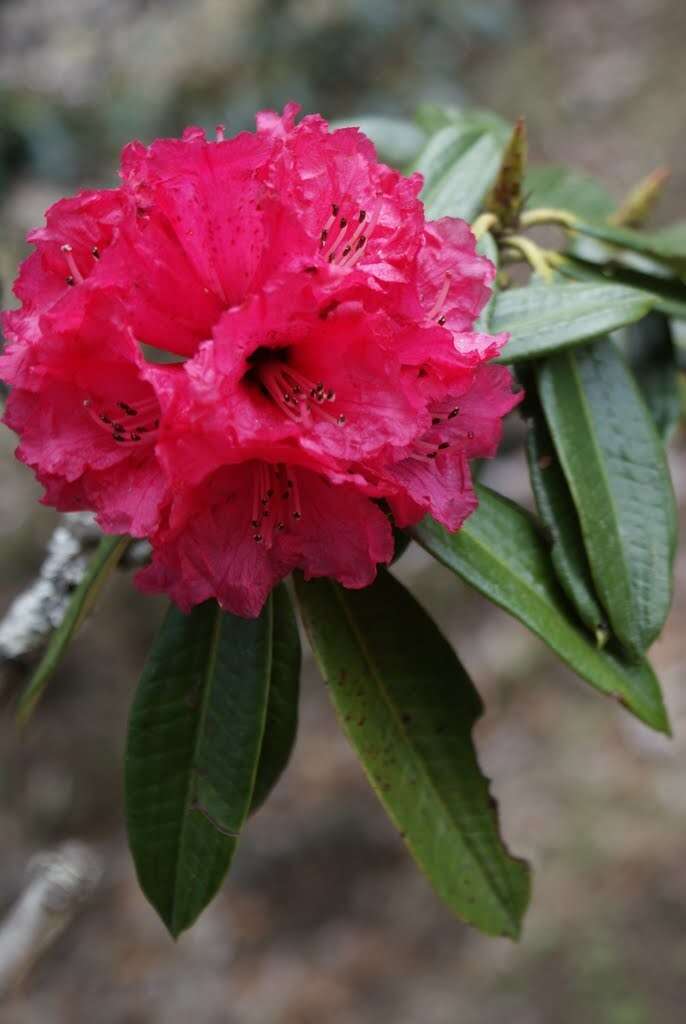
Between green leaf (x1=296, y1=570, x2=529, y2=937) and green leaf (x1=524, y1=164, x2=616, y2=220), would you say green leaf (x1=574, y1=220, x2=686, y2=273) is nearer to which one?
green leaf (x1=524, y1=164, x2=616, y2=220)

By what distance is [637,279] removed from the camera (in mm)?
962

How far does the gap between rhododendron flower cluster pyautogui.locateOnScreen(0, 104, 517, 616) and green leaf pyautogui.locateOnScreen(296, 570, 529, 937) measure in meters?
Result: 0.13

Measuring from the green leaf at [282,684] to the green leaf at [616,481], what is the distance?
0.76 ft

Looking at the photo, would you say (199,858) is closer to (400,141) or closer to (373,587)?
(373,587)

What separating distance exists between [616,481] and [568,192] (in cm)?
52

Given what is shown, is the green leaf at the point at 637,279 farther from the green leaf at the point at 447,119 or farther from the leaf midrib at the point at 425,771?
the leaf midrib at the point at 425,771

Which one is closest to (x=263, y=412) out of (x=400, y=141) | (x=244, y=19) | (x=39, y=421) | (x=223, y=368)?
(x=223, y=368)

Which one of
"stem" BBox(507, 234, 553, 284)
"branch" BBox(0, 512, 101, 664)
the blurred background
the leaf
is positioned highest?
the leaf

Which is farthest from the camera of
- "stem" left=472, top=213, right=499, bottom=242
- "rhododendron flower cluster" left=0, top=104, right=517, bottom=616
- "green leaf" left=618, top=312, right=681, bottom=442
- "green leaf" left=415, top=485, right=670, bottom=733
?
"green leaf" left=618, top=312, right=681, bottom=442

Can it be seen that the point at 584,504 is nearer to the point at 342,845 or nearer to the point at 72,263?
the point at 72,263

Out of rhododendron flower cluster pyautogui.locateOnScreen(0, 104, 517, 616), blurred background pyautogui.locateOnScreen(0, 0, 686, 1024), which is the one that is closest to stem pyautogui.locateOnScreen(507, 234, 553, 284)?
rhododendron flower cluster pyautogui.locateOnScreen(0, 104, 517, 616)

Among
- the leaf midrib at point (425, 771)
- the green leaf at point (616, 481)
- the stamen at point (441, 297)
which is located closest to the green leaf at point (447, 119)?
the green leaf at point (616, 481)

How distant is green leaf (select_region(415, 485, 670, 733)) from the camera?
0.78m

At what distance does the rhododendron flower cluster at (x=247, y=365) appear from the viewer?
0.63 meters
